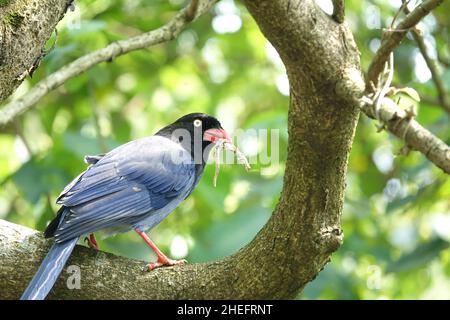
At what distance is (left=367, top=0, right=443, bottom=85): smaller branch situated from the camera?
10.9ft

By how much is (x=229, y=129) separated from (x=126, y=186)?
4221 millimetres

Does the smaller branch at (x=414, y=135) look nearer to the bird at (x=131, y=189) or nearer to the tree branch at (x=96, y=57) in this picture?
the bird at (x=131, y=189)

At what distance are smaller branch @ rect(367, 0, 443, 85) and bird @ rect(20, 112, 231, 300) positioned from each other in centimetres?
165

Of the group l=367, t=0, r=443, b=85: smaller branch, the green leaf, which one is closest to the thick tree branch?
l=367, t=0, r=443, b=85: smaller branch

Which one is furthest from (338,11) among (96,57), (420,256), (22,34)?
(420,256)

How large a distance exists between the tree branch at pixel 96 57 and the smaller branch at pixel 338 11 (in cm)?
168

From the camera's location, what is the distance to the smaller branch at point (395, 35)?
3.33m

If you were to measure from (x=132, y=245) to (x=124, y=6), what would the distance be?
220 cm

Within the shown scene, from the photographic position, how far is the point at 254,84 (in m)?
9.70

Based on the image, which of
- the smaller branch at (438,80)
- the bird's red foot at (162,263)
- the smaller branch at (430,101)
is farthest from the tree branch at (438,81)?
the bird's red foot at (162,263)

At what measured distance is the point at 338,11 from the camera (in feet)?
11.9

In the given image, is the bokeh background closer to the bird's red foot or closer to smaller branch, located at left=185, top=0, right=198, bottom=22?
smaller branch, located at left=185, top=0, right=198, bottom=22
